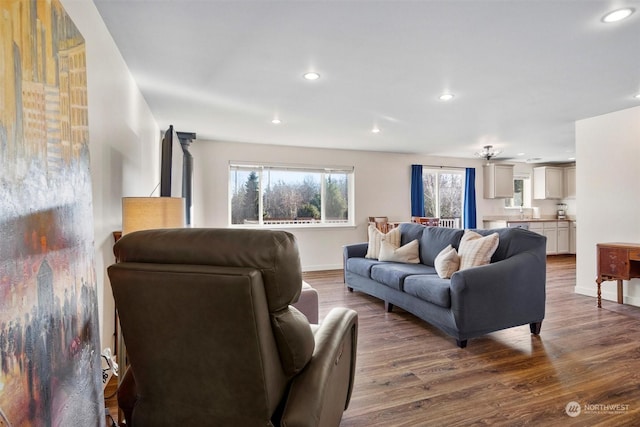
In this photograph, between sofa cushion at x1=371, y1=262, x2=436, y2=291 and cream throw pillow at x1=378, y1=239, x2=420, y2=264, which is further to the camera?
cream throw pillow at x1=378, y1=239, x2=420, y2=264

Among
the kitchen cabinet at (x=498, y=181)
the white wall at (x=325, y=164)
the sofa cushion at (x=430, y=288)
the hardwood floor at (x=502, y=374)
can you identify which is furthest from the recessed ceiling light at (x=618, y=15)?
the kitchen cabinet at (x=498, y=181)

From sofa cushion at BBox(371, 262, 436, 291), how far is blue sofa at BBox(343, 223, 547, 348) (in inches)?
0.4

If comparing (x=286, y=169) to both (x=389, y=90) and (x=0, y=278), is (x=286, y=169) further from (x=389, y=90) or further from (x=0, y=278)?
(x=0, y=278)

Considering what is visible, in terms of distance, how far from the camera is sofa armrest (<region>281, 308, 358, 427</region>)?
1124mm

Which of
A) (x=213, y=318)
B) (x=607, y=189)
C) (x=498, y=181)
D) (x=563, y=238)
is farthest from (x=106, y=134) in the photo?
(x=563, y=238)

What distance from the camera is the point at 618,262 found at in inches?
152

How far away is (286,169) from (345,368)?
5110 millimetres

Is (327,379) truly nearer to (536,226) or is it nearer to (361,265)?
(361,265)

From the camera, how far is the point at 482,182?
26.8ft

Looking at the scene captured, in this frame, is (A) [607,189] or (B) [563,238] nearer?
(A) [607,189]

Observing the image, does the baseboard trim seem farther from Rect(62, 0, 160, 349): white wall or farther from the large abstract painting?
the large abstract painting

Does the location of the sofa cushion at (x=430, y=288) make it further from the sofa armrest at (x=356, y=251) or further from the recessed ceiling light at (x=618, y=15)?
the recessed ceiling light at (x=618, y=15)

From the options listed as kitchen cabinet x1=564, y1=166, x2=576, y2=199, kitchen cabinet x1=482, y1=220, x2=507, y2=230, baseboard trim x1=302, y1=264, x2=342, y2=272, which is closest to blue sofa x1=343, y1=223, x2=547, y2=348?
baseboard trim x1=302, y1=264, x2=342, y2=272

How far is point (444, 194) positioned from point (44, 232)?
780cm
